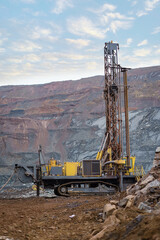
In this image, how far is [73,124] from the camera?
5744 centimetres

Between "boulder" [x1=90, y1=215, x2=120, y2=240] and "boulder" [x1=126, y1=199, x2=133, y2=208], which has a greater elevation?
"boulder" [x1=90, y1=215, x2=120, y2=240]

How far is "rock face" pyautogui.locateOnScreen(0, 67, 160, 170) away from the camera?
150 ft

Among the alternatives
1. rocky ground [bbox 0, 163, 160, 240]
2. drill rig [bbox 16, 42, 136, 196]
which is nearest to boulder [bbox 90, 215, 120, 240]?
rocky ground [bbox 0, 163, 160, 240]

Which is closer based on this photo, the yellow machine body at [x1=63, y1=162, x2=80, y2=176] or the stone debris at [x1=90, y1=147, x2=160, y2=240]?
the stone debris at [x1=90, y1=147, x2=160, y2=240]

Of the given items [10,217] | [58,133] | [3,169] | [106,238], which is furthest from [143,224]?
[58,133]

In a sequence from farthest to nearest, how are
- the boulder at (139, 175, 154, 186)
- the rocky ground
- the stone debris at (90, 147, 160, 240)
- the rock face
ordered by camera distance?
the rock face → the boulder at (139, 175, 154, 186) → the stone debris at (90, 147, 160, 240) → the rocky ground

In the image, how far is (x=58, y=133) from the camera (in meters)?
56.2

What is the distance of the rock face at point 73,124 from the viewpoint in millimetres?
45656

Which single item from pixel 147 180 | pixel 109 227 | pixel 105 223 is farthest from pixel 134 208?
pixel 147 180

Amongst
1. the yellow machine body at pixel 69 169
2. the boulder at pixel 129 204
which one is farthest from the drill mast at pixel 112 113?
the boulder at pixel 129 204

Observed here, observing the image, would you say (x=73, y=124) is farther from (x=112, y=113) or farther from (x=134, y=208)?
(x=134, y=208)

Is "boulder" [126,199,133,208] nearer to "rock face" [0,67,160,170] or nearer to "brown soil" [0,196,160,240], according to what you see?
"brown soil" [0,196,160,240]

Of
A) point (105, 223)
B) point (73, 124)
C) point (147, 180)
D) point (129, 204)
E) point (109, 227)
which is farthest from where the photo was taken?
point (73, 124)

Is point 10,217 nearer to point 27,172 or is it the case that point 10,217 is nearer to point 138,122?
point 27,172
